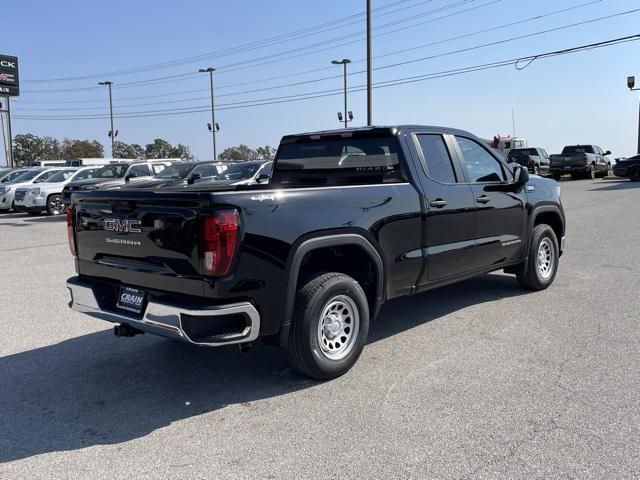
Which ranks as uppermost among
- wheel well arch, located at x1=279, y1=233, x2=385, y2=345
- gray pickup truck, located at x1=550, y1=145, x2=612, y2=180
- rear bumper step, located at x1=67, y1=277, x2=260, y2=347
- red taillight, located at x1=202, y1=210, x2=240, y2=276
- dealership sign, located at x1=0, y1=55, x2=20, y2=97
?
dealership sign, located at x1=0, y1=55, x2=20, y2=97

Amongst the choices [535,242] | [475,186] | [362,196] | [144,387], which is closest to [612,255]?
[535,242]

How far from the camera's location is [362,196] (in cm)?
457

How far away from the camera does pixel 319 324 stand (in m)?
4.24

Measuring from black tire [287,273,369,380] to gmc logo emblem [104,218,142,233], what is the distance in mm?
1232

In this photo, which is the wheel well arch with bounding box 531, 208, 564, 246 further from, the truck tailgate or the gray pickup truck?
the gray pickup truck

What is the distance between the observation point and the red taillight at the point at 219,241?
143 inches

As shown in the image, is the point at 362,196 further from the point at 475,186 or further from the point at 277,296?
the point at 475,186

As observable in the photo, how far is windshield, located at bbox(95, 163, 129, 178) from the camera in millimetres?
18953

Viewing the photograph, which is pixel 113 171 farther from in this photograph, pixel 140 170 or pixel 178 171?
pixel 178 171

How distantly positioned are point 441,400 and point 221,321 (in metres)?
1.58

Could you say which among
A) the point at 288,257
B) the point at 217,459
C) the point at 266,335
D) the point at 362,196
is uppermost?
the point at 362,196

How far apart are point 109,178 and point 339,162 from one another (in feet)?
46.9

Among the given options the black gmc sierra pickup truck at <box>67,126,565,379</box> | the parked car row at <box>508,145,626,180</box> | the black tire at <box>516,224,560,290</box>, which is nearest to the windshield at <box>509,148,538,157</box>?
the parked car row at <box>508,145,626,180</box>

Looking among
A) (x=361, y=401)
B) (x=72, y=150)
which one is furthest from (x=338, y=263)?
(x=72, y=150)
